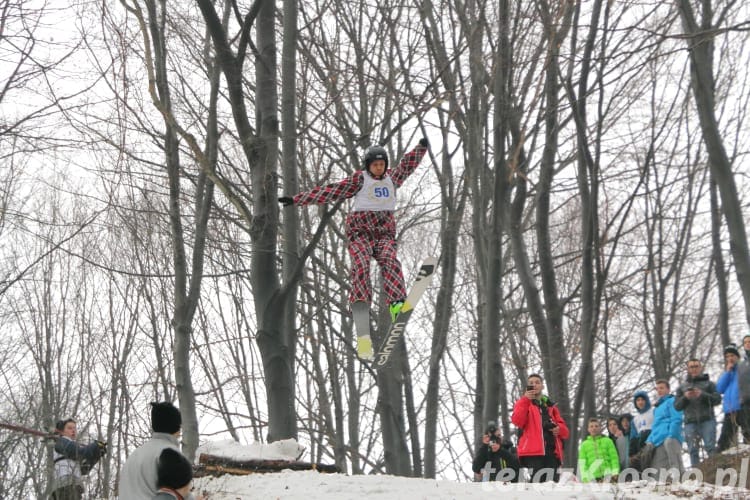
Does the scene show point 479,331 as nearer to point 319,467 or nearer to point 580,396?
point 580,396

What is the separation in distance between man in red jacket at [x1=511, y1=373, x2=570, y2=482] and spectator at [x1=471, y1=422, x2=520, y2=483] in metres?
0.43

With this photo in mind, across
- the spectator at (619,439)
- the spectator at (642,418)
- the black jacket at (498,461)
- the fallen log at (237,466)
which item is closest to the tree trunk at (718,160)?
the spectator at (642,418)

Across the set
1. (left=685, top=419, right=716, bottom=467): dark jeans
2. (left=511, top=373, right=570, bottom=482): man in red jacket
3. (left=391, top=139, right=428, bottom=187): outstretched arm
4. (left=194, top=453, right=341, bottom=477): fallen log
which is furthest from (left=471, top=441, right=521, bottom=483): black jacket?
(left=391, top=139, right=428, bottom=187): outstretched arm

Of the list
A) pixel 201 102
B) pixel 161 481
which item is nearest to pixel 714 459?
pixel 161 481

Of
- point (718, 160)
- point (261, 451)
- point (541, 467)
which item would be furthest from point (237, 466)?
point (718, 160)

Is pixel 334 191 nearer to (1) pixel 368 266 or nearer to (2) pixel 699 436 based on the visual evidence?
(1) pixel 368 266

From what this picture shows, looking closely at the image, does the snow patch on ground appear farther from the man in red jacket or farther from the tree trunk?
the tree trunk

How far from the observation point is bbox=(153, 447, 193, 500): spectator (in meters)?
5.24

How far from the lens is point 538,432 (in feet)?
29.7

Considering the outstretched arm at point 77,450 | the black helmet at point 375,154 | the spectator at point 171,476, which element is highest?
the black helmet at point 375,154

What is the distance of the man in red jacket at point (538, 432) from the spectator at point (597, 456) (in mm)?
1116

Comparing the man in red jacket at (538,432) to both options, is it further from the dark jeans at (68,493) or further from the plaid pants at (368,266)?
the dark jeans at (68,493)

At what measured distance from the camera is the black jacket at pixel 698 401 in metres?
9.69

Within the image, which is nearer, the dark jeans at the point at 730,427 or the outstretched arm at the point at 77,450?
the outstretched arm at the point at 77,450
